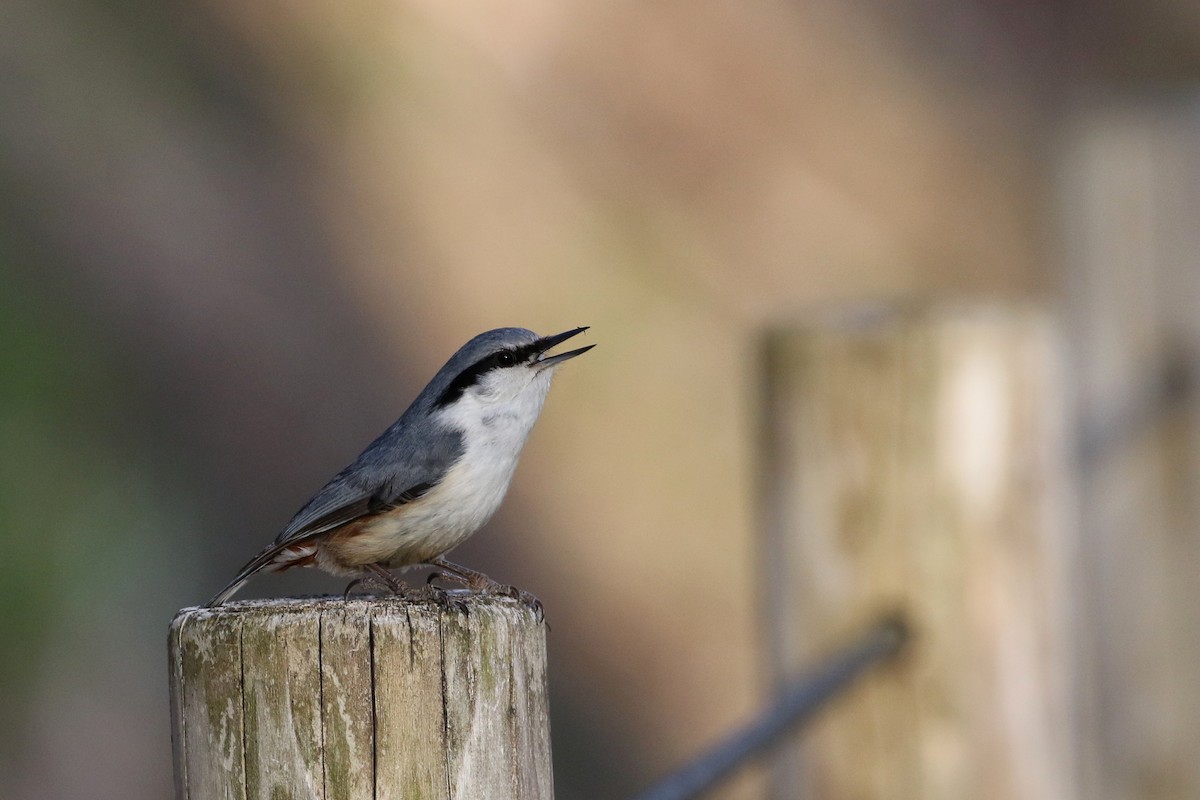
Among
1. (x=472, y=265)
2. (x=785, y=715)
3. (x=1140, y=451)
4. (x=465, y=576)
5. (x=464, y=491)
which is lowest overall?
(x=785, y=715)

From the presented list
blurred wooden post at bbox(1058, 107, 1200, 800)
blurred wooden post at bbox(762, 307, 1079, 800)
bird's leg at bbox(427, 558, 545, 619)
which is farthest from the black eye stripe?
blurred wooden post at bbox(1058, 107, 1200, 800)

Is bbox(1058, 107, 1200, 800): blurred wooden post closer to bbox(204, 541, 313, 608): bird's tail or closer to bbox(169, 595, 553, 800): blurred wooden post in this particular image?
bbox(204, 541, 313, 608): bird's tail

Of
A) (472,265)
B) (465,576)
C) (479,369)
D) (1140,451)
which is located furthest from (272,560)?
(472,265)

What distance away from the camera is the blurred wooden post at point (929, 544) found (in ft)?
7.65

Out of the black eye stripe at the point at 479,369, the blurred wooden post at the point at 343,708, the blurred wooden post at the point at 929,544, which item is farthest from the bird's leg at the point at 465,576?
the blurred wooden post at the point at 929,544

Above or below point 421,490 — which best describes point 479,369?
above

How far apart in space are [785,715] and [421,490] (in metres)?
0.59

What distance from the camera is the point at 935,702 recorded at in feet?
7.70

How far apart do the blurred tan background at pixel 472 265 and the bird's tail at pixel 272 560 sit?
2807mm

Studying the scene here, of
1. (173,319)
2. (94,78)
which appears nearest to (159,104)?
(94,78)

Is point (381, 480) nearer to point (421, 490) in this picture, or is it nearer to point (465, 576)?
point (421, 490)

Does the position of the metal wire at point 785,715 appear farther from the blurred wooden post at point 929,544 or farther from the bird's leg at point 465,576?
the bird's leg at point 465,576

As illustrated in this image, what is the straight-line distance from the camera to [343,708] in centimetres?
116

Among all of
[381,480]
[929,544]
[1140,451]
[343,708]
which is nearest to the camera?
[343,708]
